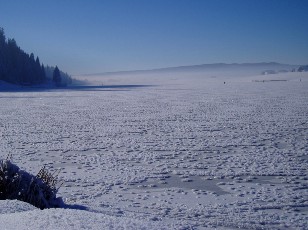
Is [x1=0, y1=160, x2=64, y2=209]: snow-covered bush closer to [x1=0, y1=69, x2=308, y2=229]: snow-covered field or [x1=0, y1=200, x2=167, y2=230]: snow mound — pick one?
[x1=0, y1=69, x2=308, y2=229]: snow-covered field

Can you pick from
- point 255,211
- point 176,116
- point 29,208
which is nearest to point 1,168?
point 29,208

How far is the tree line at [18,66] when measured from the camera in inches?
2938

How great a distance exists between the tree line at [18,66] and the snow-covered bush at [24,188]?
75073mm

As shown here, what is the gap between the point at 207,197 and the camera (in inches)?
241

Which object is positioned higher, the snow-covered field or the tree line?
the tree line

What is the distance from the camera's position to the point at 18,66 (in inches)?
3031

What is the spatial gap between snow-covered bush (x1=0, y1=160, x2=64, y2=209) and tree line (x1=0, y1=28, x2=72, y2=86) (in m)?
75.1

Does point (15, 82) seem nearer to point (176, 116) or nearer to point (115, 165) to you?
point (176, 116)

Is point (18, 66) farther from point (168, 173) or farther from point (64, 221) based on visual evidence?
point (64, 221)

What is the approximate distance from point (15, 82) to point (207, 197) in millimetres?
76666

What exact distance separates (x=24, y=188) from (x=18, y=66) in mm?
78573

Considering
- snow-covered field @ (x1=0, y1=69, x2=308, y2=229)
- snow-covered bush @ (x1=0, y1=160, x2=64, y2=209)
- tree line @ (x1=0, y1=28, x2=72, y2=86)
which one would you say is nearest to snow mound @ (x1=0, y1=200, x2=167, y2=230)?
snow-covered field @ (x1=0, y1=69, x2=308, y2=229)

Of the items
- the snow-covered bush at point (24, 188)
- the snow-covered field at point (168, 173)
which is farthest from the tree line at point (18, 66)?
the snow-covered bush at point (24, 188)

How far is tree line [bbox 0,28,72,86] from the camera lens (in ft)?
245
